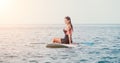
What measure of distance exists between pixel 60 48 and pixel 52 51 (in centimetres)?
168

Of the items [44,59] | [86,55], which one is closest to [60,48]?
[86,55]

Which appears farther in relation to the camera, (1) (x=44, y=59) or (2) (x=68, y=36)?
(2) (x=68, y=36)

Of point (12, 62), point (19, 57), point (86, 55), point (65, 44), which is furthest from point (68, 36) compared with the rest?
point (12, 62)

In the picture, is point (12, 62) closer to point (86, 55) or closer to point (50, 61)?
point (50, 61)

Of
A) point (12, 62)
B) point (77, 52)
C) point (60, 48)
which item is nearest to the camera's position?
point (12, 62)

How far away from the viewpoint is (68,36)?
3116cm

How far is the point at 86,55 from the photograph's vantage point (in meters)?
28.3

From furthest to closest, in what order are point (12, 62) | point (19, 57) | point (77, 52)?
1. point (77, 52)
2. point (19, 57)
3. point (12, 62)

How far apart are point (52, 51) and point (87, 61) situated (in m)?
6.23

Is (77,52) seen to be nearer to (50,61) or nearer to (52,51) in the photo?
(52,51)

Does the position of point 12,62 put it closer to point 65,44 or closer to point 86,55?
point 86,55

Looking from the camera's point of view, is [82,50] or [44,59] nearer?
[44,59]

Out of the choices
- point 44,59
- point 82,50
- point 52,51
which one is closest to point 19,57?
point 44,59

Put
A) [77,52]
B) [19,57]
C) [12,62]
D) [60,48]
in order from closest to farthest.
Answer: [12,62], [19,57], [77,52], [60,48]
